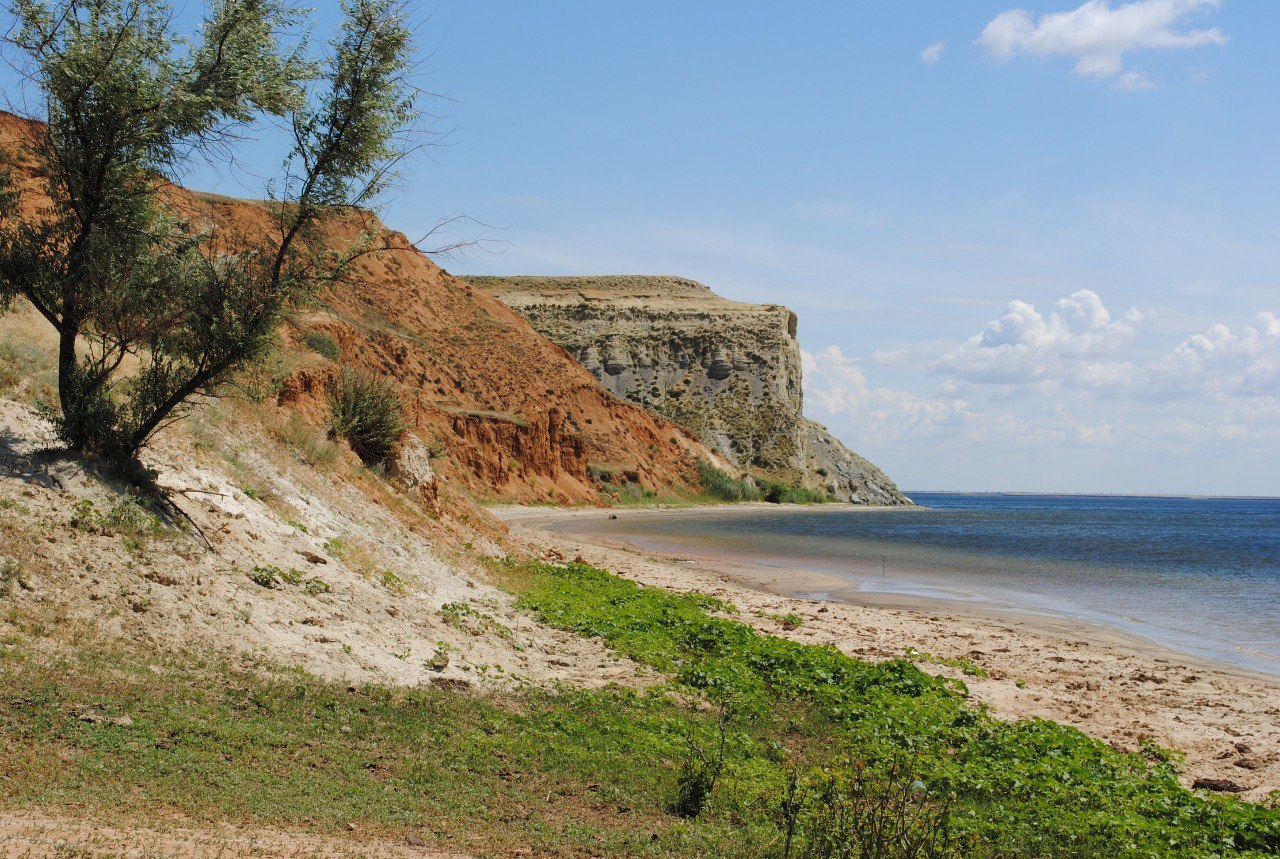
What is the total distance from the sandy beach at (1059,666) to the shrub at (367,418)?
469 centimetres

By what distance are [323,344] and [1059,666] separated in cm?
1949

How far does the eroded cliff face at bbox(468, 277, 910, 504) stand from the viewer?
290ft

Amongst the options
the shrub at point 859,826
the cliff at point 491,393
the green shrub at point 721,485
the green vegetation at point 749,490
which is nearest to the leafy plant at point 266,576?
the shrub at point 859,826

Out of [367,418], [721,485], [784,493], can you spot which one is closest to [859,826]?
[367,418]

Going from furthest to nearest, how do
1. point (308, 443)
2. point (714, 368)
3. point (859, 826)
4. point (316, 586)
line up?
point (714, 368) → point (308, 443) → point (316, 586) → point (859, 826)

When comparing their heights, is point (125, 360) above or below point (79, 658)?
above

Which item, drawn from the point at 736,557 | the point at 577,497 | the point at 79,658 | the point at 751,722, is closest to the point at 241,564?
the point at 79,658

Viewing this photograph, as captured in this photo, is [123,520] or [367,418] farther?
[367,418]

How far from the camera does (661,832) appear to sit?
20.8 ft

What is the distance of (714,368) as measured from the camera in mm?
93438

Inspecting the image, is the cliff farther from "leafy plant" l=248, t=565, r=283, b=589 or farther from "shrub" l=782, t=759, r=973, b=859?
"shrub" l=782, t=759, r=973, b=859

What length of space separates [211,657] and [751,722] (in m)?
5.46

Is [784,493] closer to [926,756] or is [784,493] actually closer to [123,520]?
[926,756]

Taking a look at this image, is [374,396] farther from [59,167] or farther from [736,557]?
[736,557]
